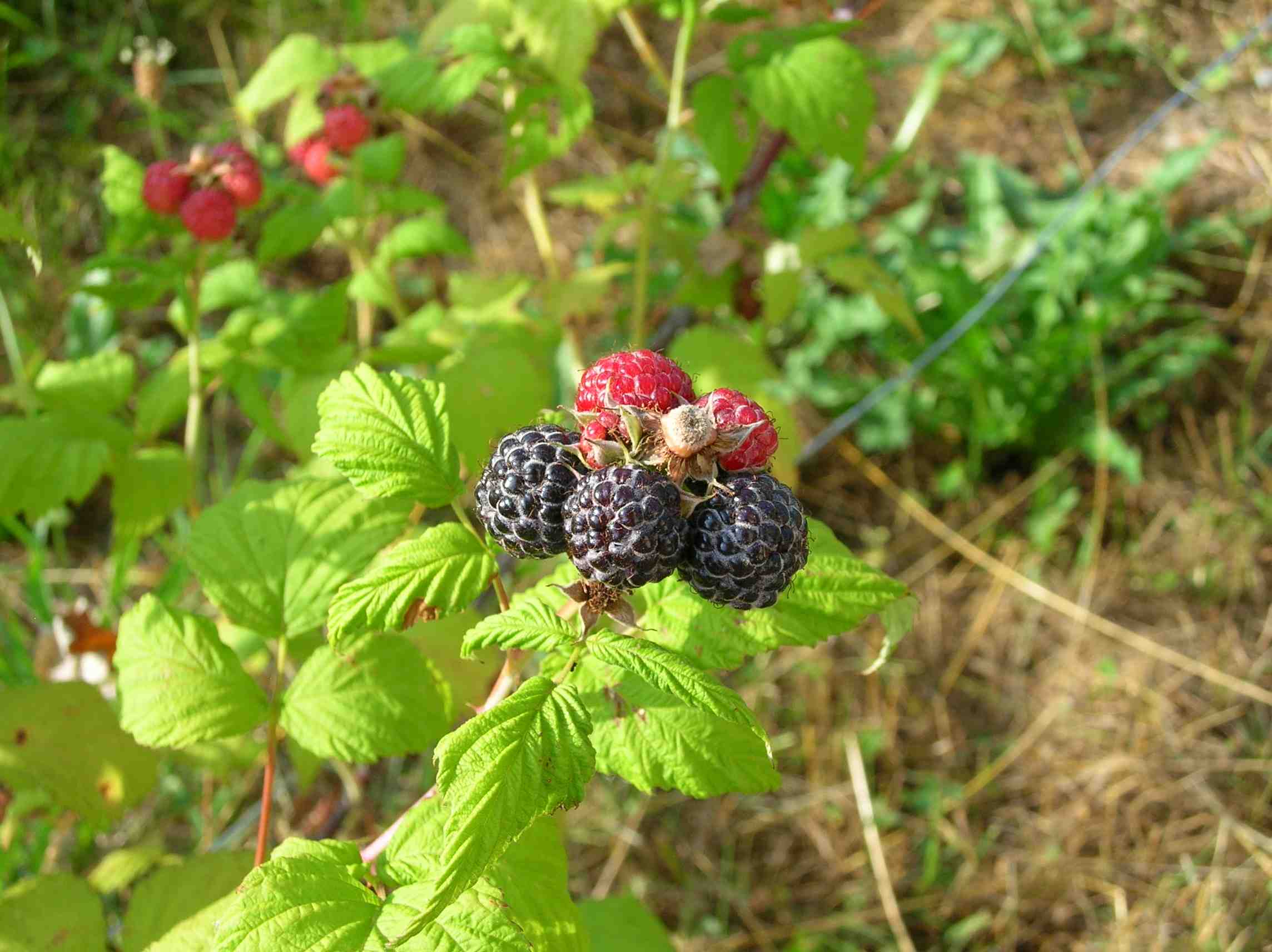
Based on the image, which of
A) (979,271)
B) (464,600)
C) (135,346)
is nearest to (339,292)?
(464,600)

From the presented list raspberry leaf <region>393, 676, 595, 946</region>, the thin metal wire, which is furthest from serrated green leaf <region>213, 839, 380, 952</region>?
the thin metal wire

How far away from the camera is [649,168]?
8.62 ft

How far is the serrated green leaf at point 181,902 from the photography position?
1402 mm

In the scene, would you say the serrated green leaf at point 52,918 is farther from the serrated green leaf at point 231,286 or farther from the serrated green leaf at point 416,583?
the serrated green leaf at point 231,286

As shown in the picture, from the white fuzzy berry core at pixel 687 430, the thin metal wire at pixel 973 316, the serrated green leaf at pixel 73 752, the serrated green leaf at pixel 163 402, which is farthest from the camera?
the thin metal wire at pixel 973 316

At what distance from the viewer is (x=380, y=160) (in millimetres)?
2242

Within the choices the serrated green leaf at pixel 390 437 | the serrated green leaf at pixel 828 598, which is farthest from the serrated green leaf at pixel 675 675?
the serrated green leaf at pixel 390 437

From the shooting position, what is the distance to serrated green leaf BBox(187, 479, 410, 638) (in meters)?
1.52

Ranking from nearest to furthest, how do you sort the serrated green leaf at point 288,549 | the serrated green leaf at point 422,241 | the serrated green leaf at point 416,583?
the serrated green leaf at point 416,583 < the serrated green leaf at point 288,549 < the serrated green leaf at point 422,241

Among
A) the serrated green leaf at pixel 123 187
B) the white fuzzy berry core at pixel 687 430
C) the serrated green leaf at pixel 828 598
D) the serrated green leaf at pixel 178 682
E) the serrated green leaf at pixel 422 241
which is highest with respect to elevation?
the serrated green leaf at pixel 123 187

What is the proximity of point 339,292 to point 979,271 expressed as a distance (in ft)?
7.93

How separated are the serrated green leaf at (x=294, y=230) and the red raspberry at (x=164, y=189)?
306 mm

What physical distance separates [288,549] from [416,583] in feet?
1.62

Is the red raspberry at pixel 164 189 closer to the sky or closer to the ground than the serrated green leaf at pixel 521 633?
closer to the sky
